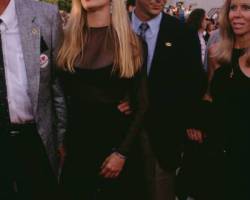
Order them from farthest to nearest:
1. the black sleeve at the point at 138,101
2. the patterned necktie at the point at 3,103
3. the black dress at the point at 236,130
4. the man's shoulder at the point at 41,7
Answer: the black dress at the point at 236,130
the black sleeve at the point at 138,101
the man's shoulder at the point at 41,7
the patterned necktie at the point at 3,103

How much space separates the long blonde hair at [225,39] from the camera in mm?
3686

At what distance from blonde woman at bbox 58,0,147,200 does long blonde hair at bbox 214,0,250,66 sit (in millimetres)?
811

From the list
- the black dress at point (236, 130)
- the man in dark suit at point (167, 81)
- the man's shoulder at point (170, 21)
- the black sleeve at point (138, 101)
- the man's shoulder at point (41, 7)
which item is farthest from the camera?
the man's shoulder at point (170, 21)

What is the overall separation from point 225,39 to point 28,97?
169 cm

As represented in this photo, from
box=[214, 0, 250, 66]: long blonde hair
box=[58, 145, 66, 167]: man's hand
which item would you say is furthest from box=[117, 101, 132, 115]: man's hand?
box=[214, 0, 250, 66]: long blonde hair

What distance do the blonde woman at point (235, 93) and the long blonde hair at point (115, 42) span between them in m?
0.73

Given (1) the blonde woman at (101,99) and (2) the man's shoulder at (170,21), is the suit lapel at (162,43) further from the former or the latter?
(1) the blonde woman at (101,99)

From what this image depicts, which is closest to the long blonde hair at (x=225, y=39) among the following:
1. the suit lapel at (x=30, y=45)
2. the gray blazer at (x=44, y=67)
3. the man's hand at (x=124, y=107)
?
the man's hand at (x=124, y=107)

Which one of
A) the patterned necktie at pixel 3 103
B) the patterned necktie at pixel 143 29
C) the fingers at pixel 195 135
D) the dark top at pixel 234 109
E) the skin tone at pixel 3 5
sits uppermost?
the skin tone at pixel 3 5

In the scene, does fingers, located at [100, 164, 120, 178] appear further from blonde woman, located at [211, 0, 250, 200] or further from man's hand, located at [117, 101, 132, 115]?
blonde woman, located at [211, 0, 250, 200]

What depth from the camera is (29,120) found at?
9.90ft

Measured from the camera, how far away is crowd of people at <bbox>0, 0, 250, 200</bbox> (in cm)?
296

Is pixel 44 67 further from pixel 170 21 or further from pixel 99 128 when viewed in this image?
pixel 170 21

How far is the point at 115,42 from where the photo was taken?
3143 millimetres
